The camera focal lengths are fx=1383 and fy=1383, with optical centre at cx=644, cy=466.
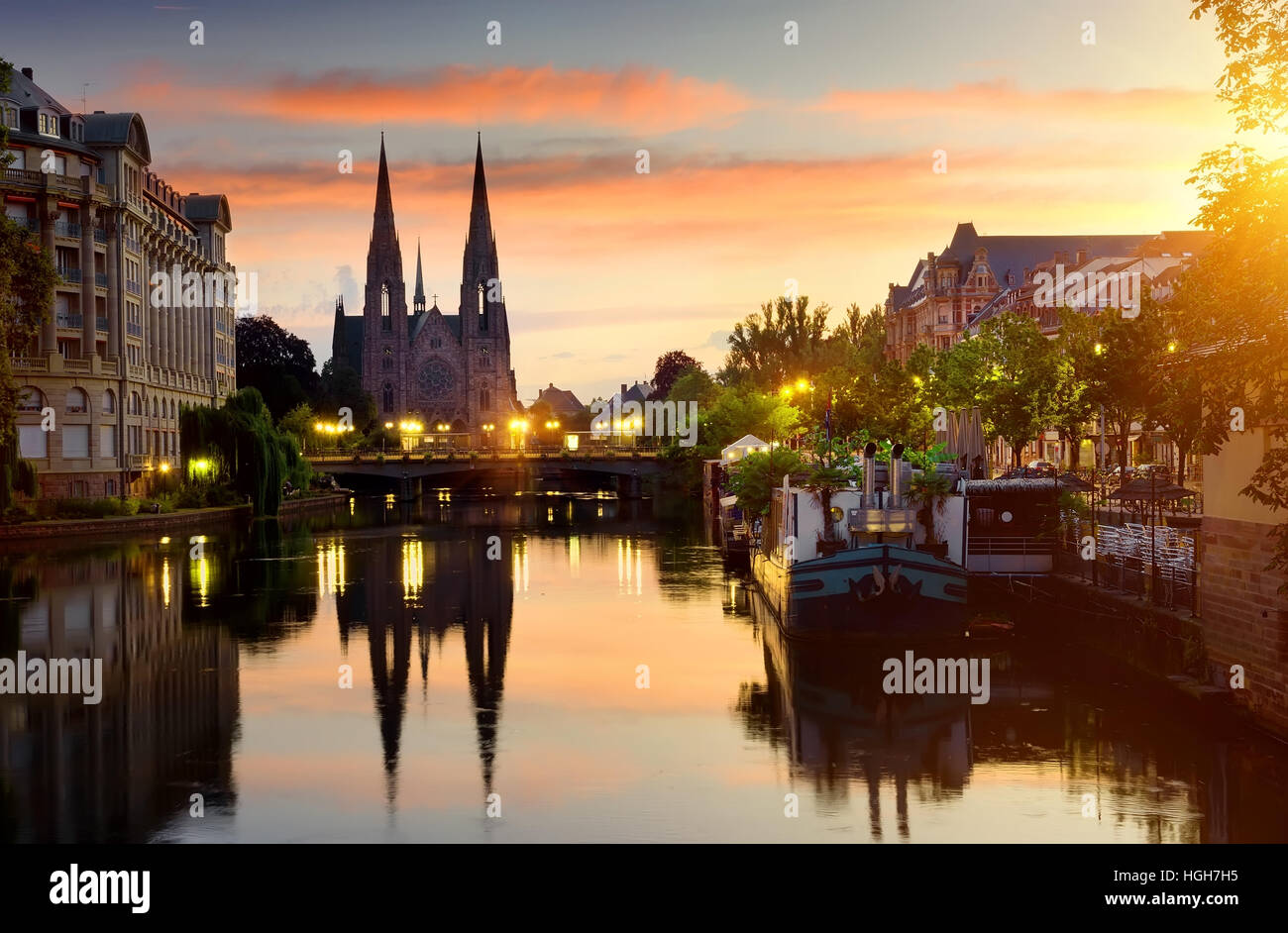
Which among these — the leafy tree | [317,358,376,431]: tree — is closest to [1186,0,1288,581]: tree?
the leafy tree

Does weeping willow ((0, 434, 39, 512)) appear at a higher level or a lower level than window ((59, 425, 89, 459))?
lower

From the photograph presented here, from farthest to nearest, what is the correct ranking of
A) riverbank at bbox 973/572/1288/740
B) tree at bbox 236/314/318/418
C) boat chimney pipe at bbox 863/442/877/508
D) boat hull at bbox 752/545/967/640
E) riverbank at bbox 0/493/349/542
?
1. tree at bbox 236/314/318/418
2. riverbank at bbox 0/493/349/542
3. boat chimney pipe at bbox 863/442/877/508
4. boat hull at bbox 752/545/967/640
5. riverbank at bbox 973/572/1288/740

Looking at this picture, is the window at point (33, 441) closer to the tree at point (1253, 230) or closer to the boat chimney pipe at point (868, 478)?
the boat chimney pipe at point (868, 478)

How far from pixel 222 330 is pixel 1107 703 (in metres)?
101

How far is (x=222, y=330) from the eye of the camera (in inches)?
4560

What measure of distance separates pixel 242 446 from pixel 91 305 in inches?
449

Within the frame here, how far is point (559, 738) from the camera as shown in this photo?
2441 centimetres

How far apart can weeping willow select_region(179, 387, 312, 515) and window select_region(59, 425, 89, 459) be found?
5.01 m

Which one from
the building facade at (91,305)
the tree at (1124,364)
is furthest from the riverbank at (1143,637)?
the building facade at (91,305)

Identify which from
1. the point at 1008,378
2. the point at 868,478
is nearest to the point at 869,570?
the point at 868,478

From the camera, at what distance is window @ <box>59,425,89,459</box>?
244ft

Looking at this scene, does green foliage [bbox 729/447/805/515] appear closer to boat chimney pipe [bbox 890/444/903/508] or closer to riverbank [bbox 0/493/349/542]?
boat chimney pipe [bbox 890/444/903/508]

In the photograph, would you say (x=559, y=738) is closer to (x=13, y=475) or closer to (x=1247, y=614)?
(x=1247, y=614)
